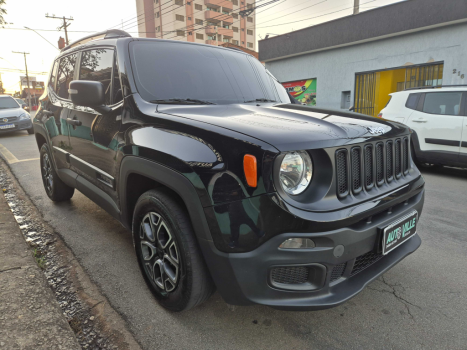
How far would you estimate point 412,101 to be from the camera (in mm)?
6391

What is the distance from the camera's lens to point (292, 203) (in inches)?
62.9

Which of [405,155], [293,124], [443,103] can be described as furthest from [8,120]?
[405,155]

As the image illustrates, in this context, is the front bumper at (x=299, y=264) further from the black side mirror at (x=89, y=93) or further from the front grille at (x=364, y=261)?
the black side mirror at (x=89, y=93)

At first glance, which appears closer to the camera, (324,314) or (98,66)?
(324,314)

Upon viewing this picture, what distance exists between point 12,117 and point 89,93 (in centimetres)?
1164

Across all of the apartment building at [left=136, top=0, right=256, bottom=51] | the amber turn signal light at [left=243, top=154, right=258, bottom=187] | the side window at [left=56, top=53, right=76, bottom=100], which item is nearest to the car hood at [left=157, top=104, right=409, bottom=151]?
the amber turn signal light at [left=243, top=154, right=258, bottom=187]

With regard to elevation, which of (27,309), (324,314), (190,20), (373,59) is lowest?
(324,314)

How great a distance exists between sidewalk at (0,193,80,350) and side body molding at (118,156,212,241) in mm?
921

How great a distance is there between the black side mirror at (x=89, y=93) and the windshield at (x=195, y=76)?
0.92ft

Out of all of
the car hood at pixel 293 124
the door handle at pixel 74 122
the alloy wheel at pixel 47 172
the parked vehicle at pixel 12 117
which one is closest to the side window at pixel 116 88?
the car hood at pixel 293 124

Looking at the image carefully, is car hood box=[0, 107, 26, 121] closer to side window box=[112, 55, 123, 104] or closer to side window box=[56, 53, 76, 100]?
side window box=[56, 53, 76, 100]

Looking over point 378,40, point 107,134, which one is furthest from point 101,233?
point 378,40

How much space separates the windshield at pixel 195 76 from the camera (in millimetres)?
2499

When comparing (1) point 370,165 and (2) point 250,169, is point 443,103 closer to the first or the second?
(1) point 370,165
